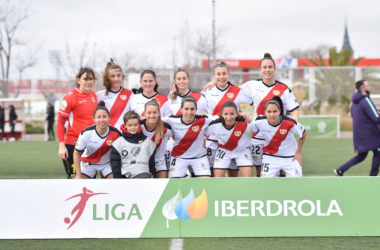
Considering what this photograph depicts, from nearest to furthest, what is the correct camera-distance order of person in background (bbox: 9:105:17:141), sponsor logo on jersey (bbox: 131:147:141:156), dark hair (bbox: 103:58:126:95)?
sponsor logo on jersey (bbox: 131:147:141:156) → dark hair (bbox: 103:58:126:95) → person in background (bbox: 9:105:17:141)

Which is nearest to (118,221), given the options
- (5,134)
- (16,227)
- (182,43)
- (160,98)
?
(16,227)

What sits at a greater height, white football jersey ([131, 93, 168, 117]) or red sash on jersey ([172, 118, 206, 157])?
white football jersey ([131, 93, 168, 117])

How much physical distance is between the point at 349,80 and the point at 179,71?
22.0 metres

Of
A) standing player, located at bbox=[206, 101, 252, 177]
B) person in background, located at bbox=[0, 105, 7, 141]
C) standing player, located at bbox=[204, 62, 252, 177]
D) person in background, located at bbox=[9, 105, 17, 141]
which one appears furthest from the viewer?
person in background, located at bbox=[0, 105, 7, 141]

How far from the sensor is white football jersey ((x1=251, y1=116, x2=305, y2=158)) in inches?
282

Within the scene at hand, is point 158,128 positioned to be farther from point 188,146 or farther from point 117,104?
point 117,104

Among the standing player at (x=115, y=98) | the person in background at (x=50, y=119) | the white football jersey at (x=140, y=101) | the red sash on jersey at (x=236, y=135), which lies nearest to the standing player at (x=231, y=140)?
the red sash on jersey at (x=236, y=135)

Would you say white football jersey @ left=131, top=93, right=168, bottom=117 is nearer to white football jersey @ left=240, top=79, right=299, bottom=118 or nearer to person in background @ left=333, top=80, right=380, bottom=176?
white football jersey @ left=240, top=79, right=299, bottom=118

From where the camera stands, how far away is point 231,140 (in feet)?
24.0

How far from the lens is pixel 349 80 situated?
2788cm

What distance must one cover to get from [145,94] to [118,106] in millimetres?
388

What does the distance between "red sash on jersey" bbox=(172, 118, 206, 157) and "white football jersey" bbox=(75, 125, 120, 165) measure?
851mm

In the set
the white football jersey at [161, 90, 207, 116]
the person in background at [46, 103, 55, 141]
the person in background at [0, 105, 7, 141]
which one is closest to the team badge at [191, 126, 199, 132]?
the white football jersey at [161, 90, 207, 116]

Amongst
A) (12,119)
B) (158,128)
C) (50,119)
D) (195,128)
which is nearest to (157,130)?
(158,128)
